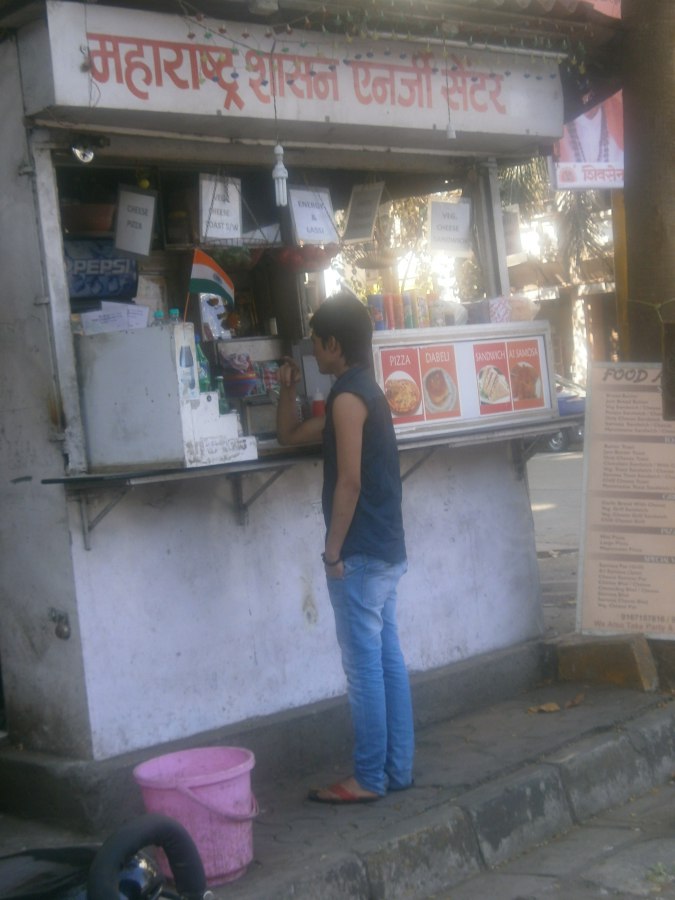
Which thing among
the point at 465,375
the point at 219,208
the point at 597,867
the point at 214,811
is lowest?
the point at 597,867

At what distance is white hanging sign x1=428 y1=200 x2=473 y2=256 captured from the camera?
21.5 ft

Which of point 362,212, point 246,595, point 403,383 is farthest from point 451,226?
point 246,595

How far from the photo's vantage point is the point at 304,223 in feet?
19.9

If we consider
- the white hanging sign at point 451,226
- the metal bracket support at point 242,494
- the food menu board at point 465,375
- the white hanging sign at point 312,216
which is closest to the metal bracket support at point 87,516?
the metal bracket support at point 242,494

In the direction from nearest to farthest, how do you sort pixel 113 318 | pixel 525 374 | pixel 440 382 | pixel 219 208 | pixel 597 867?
1. pixel 597 867
2. pixel 113 318
3. pixel 219 208
4. pixel 440 382
5. pixel 525 374

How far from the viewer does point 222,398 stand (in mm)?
5215

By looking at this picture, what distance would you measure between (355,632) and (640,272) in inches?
104

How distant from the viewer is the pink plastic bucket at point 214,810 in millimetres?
4156

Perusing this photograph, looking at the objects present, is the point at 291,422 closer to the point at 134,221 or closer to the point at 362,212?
the point at 134,221

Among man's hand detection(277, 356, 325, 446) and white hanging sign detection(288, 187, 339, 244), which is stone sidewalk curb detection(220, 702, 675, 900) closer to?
man's hand detection(277, 356, 325, 446)

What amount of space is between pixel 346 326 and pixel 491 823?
A: 206 centimetres

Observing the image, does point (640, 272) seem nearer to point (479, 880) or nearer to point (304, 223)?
point (304, 223)

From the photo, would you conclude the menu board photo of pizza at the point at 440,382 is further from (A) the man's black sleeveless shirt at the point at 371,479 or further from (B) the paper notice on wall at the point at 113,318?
(B) the paper notice on wall at the point at 113,318

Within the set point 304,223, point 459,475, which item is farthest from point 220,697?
point 304,223
